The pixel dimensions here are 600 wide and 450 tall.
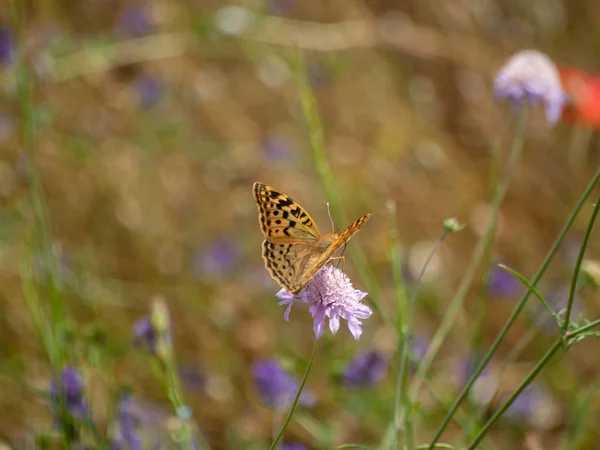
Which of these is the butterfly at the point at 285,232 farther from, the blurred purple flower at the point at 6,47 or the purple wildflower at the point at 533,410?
the blurred purple flower at the point at 6,47

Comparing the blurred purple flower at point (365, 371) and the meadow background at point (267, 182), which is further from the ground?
the meadow background at point (267, 182)

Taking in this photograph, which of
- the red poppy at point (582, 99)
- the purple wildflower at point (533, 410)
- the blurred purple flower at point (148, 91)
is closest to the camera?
the purple wildflower at point (533, 410)

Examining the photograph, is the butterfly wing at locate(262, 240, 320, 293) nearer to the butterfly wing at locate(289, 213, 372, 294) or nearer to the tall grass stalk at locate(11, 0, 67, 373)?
the butterfly wing at locate(289, 213, 372, 294)

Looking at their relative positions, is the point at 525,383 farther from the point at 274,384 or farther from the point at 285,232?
the point at 274,384

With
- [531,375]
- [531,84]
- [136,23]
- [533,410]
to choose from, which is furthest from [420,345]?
[136,23]

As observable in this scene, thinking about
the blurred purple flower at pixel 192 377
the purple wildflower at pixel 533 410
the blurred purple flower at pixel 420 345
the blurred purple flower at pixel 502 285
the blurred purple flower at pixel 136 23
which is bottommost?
the purple wildflower at pixel 533 410

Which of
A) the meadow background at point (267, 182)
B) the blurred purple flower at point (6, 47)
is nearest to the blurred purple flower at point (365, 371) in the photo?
the meadow background at point (267, 182)
